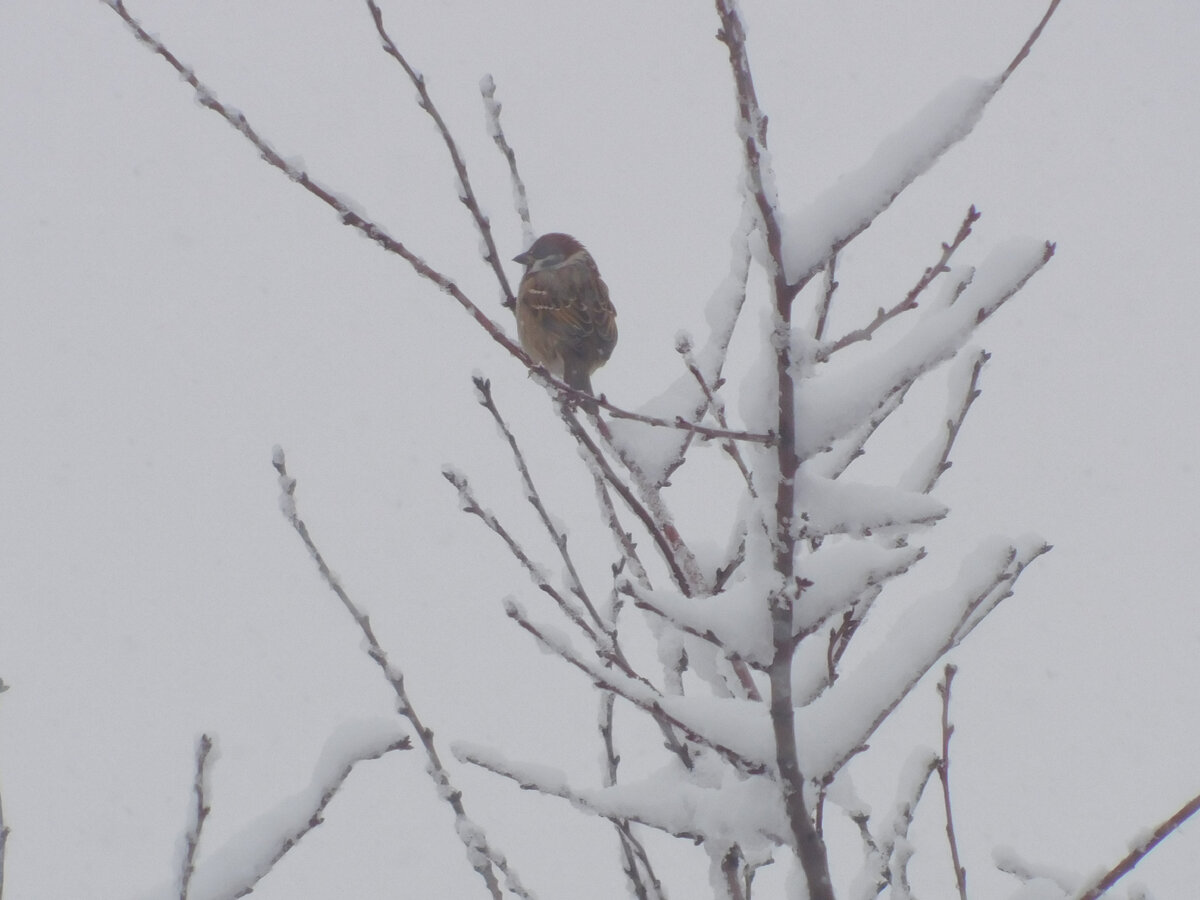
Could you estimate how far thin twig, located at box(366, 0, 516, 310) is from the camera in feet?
6.34

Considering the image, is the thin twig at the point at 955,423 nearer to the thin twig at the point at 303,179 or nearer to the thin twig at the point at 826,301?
the thin twig at the point at 826,301

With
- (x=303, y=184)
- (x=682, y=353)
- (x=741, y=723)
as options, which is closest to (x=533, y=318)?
(x=682, y=353)

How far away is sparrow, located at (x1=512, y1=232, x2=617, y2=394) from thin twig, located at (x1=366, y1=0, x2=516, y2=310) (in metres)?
2.09

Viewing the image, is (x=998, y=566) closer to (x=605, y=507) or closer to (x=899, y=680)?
(x=899, y=680)

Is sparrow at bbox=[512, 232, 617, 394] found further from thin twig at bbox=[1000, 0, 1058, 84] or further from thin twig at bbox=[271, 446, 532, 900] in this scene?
thin twig at bbox=[1000, 0, 1058, 84]

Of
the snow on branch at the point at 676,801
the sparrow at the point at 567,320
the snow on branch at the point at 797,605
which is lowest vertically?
the snow on branch at the point at 676,801

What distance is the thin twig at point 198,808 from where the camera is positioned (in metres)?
1.37

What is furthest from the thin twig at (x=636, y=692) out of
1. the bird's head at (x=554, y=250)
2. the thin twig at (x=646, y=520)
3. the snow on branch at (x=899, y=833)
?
the bird's head at (x=554, y=250)

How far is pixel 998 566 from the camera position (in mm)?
1444

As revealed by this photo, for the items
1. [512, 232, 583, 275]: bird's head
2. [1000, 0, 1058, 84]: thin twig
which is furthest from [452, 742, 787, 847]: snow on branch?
[512, 232, 583, 275]: bird's head

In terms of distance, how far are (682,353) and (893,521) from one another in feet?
2.66

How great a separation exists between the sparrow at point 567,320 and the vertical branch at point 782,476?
3.26 meters

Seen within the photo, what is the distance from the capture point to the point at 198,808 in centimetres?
139

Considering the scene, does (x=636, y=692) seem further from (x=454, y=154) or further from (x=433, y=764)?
(x=454, y=154)
